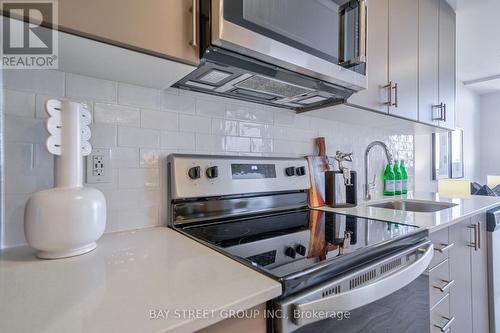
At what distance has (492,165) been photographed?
4695 millimetres

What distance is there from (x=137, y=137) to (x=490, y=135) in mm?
6135

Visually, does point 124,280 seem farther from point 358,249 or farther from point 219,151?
point 219,151

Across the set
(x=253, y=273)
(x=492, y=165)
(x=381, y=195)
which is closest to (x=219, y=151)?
(x=253, y=273)

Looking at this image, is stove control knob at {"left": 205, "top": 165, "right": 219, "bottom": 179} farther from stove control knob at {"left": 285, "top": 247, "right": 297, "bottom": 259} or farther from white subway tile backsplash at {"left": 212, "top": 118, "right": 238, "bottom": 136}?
stove control knob at {"left": 285, "top": 247, "right": 297, "bottom": 259}

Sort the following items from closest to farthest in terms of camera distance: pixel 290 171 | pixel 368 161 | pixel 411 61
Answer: pixel 290 171 < pixel 411 61 < pixel 368 161

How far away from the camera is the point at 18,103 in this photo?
74 centimetres

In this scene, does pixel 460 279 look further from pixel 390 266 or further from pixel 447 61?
pixel 447 61

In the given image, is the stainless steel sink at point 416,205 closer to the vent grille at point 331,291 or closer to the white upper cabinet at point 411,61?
the white upper cabinet at point 411,61

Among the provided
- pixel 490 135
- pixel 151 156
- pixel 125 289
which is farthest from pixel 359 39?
pixel 490 135

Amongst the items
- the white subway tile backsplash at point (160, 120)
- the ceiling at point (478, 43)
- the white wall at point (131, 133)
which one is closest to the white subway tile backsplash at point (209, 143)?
the white wall at point (131, 133)

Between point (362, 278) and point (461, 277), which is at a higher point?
point (362, 278)

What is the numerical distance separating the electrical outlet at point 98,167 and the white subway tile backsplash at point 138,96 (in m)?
0.20

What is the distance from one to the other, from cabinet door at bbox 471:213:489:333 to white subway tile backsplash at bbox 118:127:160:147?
167 centimetres

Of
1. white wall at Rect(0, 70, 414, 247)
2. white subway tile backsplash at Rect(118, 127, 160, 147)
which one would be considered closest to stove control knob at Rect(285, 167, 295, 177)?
white wall at Rect(0, 70, 414, 247)
